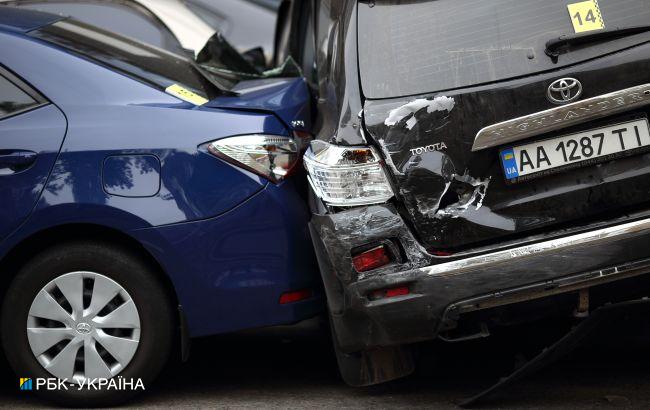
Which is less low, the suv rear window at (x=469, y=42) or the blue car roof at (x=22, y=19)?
the blue car roof at (x=22, y=19)

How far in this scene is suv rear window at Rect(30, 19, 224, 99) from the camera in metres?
4.81

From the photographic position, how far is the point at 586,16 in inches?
156

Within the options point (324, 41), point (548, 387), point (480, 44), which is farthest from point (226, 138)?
point (548, 387)

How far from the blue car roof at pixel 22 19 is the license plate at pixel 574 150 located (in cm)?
233

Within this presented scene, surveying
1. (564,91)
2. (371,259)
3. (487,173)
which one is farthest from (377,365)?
(564,91)

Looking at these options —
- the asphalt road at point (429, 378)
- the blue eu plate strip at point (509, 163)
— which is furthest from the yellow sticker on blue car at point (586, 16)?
the asphalt road at point (429, 378)

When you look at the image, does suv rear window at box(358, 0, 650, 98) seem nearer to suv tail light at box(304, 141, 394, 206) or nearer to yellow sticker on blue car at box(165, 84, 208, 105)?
suv tail light at box(304, 141, 394, 206)

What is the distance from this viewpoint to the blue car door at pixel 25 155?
4430mm

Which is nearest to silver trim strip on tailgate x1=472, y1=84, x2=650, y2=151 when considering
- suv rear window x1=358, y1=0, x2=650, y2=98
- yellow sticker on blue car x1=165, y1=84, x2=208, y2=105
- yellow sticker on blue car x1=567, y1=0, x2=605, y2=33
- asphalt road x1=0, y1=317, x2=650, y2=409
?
suv rear window x1=358, y1=0, x2=650, y2=98

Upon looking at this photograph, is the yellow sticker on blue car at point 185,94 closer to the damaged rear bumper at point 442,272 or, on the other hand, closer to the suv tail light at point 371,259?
the damaged rear bumper at point 442,272

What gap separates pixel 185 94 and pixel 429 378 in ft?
5.51

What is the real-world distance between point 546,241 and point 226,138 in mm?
1422

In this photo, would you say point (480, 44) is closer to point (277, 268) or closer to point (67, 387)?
point (277, 268)

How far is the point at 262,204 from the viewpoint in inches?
174
